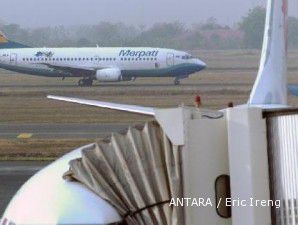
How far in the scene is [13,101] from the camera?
45.1 meters

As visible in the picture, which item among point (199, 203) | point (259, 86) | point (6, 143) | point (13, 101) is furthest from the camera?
point (13, 101)

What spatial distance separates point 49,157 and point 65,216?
1608 cm

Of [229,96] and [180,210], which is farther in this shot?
[229,96]

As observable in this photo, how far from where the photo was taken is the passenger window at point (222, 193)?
4.23 m

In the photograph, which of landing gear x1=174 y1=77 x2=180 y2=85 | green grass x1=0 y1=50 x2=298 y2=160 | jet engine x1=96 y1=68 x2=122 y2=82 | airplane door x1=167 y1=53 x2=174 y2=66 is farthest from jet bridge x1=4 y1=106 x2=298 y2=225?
airplane door x1=167 y1=53 x2=174 y2=66

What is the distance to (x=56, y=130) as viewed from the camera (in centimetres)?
2822

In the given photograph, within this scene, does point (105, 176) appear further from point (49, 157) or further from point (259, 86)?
point (49, 157)

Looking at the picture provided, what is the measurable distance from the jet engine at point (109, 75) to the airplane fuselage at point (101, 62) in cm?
7

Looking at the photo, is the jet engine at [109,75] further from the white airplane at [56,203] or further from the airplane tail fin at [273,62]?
the white airplane at [56,203]

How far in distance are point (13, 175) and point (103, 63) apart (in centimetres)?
4965

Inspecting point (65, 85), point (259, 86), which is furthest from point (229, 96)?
point (259, 86)

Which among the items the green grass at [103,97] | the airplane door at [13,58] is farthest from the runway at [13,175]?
the airplane door at [13,58]

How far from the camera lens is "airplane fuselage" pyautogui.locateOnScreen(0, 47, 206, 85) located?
214 feet

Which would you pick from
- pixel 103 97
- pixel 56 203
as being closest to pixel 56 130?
pixel 103 97
